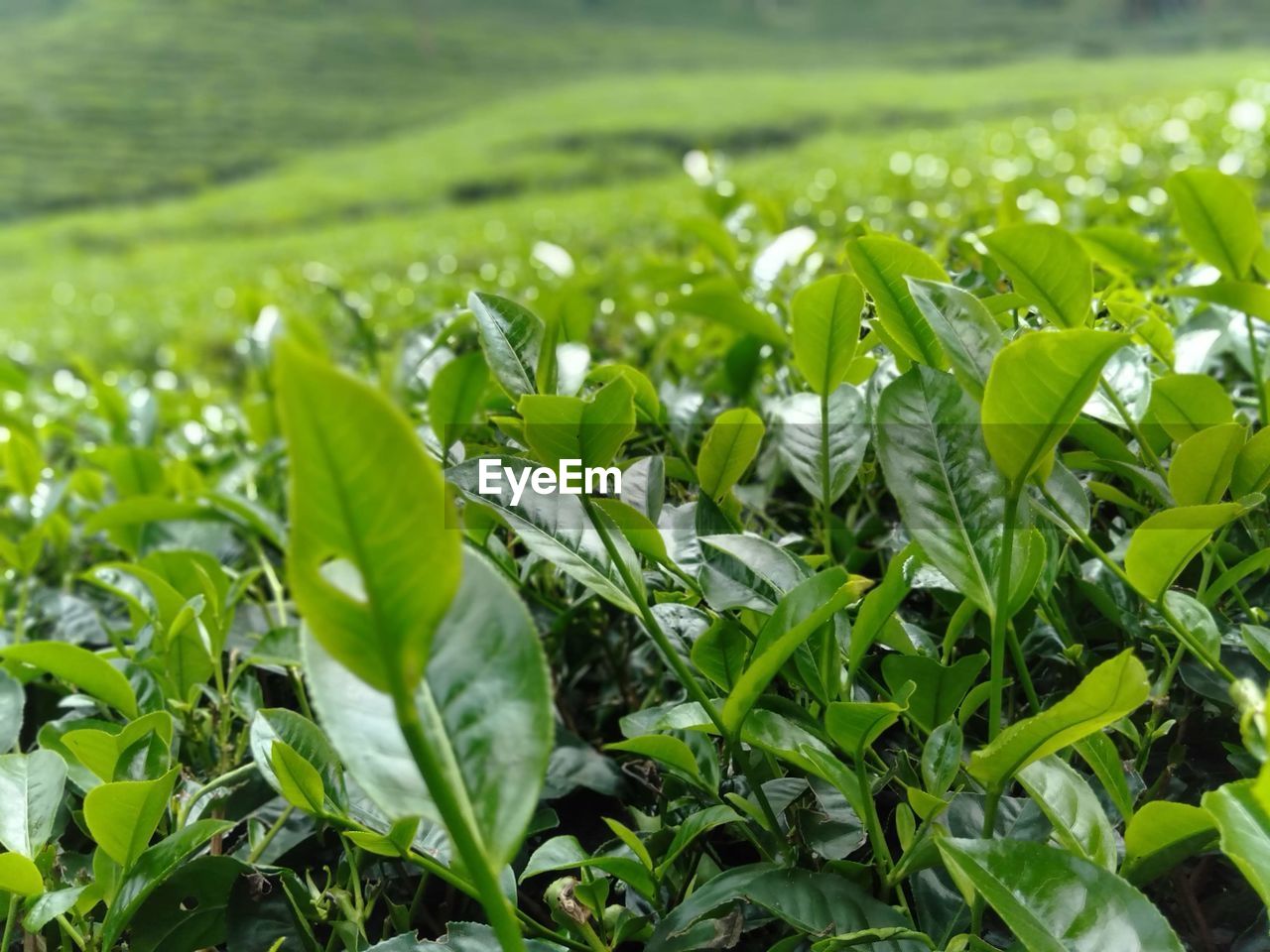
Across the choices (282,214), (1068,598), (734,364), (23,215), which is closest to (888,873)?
(1068,598)

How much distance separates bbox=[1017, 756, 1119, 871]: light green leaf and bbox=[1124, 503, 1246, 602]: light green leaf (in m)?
0.09

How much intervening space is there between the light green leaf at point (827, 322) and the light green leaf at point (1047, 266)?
0.07 meters

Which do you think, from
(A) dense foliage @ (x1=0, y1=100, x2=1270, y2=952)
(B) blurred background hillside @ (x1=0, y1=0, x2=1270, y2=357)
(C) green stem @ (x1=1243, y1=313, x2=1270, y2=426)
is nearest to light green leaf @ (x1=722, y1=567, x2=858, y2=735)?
(A) dense foliage @ (x1=0, y1=100, x2=1270, y2=952)

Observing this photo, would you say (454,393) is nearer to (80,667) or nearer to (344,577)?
(80,667)

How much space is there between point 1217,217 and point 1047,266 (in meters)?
0.15

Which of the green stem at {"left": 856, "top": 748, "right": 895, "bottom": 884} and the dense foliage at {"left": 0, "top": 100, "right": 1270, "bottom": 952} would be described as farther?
the green stem at {"left": 856, "top": 748, "right": 895, "bottom": 884}

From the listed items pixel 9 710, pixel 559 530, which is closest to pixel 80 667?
pixel 9 710

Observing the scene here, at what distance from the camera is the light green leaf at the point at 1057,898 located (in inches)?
14.0

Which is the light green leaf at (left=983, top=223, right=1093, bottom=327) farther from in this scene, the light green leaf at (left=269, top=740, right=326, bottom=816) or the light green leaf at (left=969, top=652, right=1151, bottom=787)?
the light green leaf at (left=269, top=740, right=326, bottom=816)

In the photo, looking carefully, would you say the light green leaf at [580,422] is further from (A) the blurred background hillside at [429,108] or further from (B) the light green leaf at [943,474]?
(A) the blurred background hillside at [429,108]

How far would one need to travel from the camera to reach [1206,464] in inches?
18.4

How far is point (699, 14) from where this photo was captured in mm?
25672

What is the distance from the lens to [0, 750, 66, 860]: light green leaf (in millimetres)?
488

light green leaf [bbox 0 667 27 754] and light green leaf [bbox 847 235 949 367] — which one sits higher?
light green leaf [bbox 847 235 949 367]
